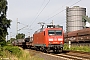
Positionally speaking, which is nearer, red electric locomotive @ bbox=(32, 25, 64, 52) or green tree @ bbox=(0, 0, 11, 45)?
red electric locomotive @ bbox=(32, 25, 64, 52)

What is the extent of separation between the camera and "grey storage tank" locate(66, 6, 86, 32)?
187ft

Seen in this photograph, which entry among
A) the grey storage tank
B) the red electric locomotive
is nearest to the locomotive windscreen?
the red electric locomotive

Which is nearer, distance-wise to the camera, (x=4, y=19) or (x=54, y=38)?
(x=54, y=38)

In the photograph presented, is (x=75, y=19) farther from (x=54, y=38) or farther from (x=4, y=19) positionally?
(x=54, y=38)

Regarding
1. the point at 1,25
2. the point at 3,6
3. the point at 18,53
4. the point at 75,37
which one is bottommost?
the point at 18,53

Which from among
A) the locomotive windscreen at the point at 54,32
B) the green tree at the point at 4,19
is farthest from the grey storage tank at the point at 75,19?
the locomotive windscreen at the point at 54,32

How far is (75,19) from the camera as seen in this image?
57312 mm

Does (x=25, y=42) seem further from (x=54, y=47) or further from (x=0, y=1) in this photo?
(x=54, y=47)

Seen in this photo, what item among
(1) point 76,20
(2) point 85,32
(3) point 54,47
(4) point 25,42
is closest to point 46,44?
(3) point 54,47

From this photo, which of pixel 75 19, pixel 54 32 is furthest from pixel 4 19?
pixel 54 32

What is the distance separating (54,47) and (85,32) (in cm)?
823

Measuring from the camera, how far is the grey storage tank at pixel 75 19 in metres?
57.0

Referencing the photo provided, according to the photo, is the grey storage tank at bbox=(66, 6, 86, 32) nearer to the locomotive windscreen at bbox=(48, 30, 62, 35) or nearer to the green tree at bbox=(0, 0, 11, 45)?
the green tree at bbox=(0, 0, 11, 45)

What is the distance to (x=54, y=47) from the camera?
25891mm
